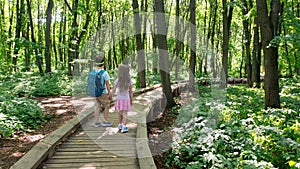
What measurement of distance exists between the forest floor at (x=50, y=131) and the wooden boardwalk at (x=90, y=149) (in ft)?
1.69

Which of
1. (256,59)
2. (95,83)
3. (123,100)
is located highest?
(256,59)

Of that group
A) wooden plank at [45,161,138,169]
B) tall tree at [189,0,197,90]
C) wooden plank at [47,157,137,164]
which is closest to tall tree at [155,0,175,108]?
tall tree at [189,0,197,90]

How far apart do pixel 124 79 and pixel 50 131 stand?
2528mm

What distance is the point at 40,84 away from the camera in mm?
14812

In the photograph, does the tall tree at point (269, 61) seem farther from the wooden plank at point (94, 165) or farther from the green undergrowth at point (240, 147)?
the wooden plank at point (94, 165)

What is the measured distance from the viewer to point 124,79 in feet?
22.8

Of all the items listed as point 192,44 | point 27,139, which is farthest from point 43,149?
point 192,44

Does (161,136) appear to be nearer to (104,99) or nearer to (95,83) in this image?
(104,99)

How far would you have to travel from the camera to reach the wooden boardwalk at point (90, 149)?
16.2ft

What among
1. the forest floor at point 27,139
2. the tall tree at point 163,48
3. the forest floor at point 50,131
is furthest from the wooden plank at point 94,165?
the tall tree at point 163,48

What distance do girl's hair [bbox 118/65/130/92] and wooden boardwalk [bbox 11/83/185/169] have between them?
45.0 inches

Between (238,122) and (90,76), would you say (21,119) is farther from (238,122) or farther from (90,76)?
(238,122)

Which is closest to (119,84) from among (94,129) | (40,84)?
(94,129)

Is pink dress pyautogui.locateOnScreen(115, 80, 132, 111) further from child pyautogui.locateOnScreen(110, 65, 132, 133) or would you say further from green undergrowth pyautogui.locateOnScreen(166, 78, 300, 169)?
green undergrowth pyautogui.locateOnScreen(166, 78, 300, 169)
